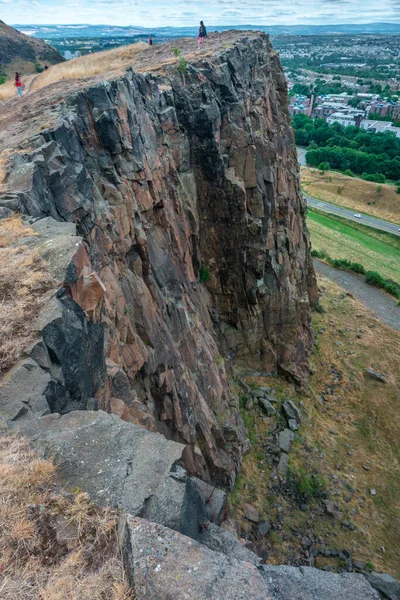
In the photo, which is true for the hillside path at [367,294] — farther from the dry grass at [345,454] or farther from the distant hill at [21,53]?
the distant hill at [21,53]

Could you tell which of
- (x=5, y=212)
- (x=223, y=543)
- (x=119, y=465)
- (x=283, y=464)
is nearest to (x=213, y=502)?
(x=223, y=543)

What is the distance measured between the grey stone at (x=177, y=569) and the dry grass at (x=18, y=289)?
469 cm

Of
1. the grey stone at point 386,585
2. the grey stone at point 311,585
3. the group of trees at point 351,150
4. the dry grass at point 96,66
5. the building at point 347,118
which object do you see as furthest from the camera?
the building at point 347,118

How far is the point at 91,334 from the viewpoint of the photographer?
1115cm

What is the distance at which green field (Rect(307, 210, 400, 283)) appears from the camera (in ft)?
210

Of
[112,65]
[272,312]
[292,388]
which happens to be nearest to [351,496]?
[292,388]

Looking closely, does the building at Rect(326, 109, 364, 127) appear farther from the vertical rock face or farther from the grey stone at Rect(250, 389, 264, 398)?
the grey stone at Rect(250, 389, 264, 398)

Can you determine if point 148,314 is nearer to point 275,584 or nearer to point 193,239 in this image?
point 193,239

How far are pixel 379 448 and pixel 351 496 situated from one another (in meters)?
5.56

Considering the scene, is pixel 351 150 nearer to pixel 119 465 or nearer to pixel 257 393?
pixel 257 393

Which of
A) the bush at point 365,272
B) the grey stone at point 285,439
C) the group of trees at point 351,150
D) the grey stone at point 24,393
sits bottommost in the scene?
the bush at point 365,272

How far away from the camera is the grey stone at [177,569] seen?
6.04 metres

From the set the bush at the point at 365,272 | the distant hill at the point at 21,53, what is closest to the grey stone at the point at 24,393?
→ the bush at the point at 365,272

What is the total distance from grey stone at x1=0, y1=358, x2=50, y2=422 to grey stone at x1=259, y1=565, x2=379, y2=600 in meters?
5.71
